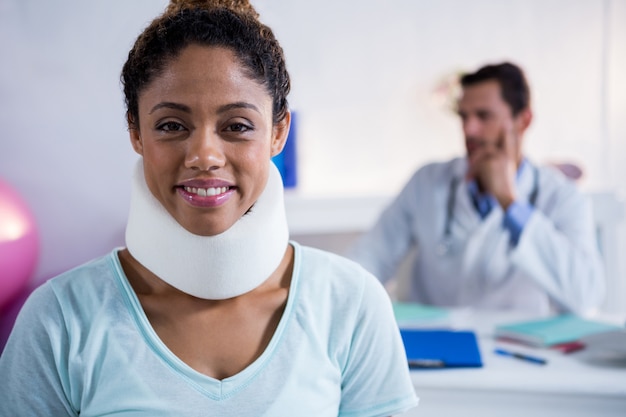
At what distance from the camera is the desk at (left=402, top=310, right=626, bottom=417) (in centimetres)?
121

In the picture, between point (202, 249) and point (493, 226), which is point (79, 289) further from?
point (493, 226)

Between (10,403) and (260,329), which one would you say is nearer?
(10,403)

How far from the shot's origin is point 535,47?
2695 mm

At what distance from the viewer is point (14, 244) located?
197 cm

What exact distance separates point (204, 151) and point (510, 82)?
1549 mm

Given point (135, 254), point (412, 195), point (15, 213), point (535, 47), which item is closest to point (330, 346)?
point (135, 254)

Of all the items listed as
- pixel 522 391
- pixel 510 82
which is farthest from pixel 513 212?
pixel 522 391

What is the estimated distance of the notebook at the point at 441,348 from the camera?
129 cm

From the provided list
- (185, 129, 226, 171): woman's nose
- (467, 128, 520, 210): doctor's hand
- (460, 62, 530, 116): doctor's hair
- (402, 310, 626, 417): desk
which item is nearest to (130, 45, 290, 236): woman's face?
(185, 129, 226, 171): woman's nose

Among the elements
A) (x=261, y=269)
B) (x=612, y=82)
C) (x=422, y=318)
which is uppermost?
(x=612, y=82)

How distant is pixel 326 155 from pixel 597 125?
44.4 inches

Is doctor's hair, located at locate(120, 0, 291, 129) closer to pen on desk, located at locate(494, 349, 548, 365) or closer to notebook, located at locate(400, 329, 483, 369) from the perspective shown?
notebook, located at locate(400, 329, 483, 369)

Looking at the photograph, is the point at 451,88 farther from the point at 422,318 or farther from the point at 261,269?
the point at 261,269

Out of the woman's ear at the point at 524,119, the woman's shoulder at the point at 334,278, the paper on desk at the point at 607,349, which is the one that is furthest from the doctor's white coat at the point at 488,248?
the woman's shoulder at the point at 334,278
